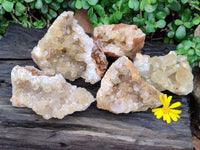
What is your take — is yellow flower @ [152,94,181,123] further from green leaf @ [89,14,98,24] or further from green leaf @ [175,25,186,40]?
green leaf @ [89,14,98,24]

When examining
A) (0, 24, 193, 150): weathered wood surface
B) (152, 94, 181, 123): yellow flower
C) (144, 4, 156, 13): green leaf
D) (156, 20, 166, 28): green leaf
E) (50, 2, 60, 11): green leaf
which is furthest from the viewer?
(50, 2, 60, 11): green leaf

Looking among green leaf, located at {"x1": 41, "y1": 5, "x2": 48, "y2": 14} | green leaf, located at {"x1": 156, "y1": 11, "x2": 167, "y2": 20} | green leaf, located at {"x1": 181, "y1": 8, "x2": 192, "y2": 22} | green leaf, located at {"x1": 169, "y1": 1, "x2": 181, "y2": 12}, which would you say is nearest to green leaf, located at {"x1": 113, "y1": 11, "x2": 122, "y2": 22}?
green leaf, located at {"x1": 156, "y1": 11, "x2": 167, "y2": 20}

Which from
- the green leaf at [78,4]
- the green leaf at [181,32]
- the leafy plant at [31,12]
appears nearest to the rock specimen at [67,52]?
the green leaf at [78,4]

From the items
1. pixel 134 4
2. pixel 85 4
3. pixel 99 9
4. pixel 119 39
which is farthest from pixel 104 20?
pixel 119 39

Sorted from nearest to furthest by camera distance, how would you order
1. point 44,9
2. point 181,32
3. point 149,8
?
point 149,8
point 181,32
point 44,9

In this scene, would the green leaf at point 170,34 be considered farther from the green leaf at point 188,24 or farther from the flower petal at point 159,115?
the flower petal at point 159,115

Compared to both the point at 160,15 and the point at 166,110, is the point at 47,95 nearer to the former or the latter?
the point at 166,110

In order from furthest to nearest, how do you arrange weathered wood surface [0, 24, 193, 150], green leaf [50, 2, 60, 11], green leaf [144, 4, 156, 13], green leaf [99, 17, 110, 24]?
green leaf [50, 2, 60, 11] < green leaf [99, 17, 110, 24] < green leaf [144, 4, 156, 13] < weathered wood surface [0, 24, 193, 150]
